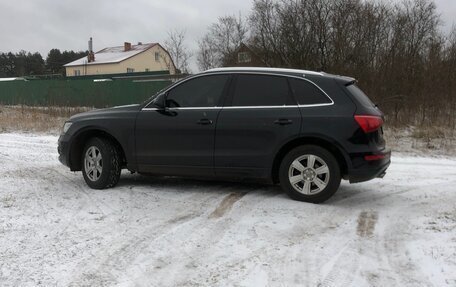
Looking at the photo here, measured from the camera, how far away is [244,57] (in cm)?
2262

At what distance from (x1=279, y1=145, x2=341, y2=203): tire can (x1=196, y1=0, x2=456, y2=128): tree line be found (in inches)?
358

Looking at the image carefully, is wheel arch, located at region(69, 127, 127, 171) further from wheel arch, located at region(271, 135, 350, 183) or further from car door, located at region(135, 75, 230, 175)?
wheel arch, located at region(271, 135, 350, 183)

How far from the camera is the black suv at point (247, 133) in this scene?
226 inches

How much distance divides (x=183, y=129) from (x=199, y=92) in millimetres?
558

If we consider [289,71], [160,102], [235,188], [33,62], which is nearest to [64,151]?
[160,102]

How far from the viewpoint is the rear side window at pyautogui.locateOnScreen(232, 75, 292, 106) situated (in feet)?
19.8

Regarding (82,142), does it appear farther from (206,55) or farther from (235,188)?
(206,55)

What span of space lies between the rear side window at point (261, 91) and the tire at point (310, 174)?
695mm

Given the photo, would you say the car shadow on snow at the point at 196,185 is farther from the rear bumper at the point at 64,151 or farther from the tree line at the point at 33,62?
the tree line at the point at 33,62

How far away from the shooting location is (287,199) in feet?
20.0

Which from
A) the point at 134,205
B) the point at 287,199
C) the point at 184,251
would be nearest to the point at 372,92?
the point at 287,199

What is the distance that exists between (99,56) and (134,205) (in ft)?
216

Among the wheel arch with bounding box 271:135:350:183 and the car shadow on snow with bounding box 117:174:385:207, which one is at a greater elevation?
the wheel arch with bounding box 271:135:350:183

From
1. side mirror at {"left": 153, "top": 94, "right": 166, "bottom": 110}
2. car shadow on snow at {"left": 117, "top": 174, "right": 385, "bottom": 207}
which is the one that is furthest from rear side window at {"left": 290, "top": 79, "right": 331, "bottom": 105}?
side mirror at {"left": 153, "top": 94, "right": 166, "bottom": 110}
